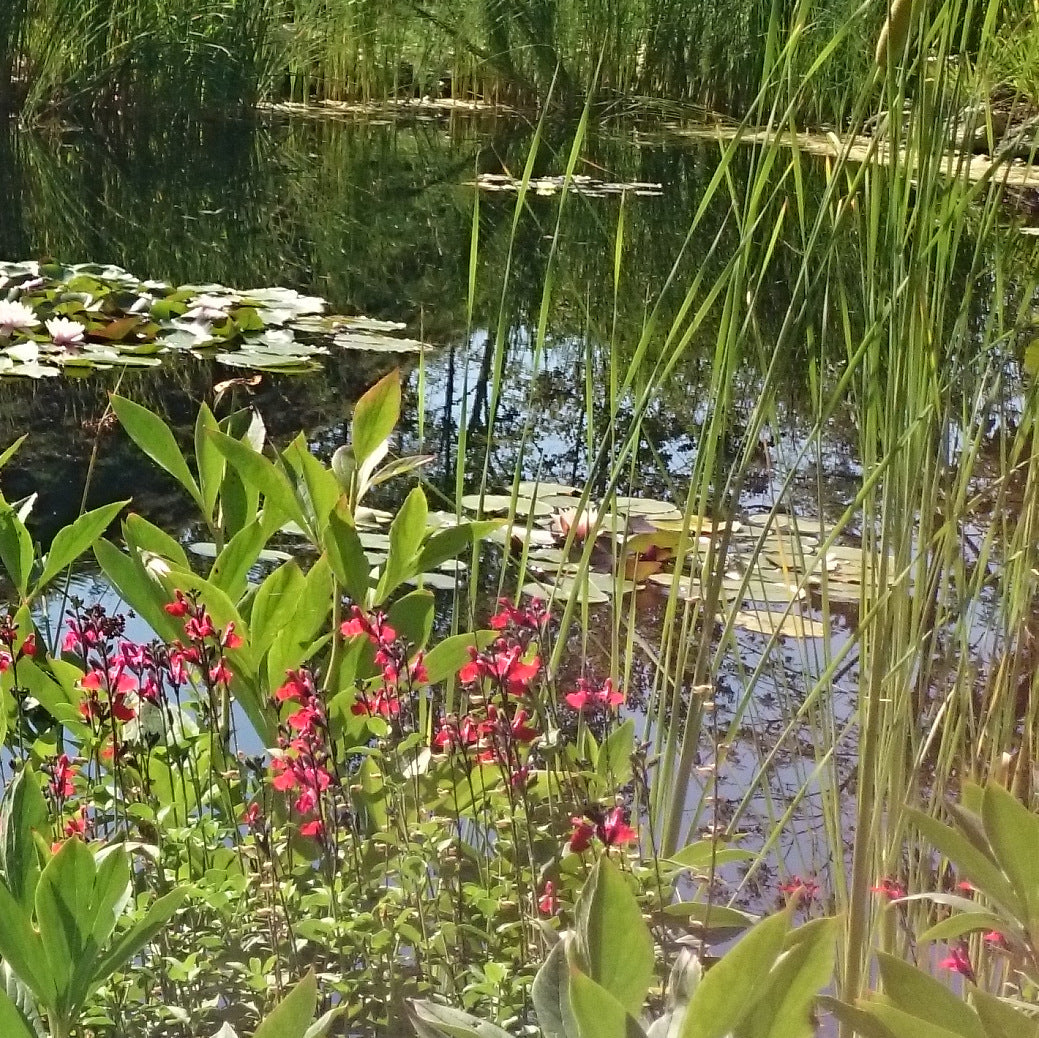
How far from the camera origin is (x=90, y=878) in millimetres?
715

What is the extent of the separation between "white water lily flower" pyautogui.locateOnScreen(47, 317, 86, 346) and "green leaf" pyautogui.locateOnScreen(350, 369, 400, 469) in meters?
2.26

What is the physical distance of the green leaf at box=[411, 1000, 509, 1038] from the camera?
22.9 inches

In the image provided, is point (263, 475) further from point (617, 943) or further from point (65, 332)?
point (65, 332)

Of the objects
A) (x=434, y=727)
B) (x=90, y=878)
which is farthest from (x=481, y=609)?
(x=90, y=878)

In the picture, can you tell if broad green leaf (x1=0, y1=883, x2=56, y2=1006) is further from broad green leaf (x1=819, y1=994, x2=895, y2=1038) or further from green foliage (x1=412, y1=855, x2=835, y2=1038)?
broad green leaf (x1=819, y1=994, x2=895, y2=1038)

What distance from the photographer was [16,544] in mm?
1356

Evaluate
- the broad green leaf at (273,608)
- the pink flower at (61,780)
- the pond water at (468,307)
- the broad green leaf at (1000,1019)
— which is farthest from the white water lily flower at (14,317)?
the broad green leaf at (1000,1019)

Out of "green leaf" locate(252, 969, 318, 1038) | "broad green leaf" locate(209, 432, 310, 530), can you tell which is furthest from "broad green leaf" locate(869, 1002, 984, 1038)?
"broad green leaf" locate(209, 432, 310, 530)

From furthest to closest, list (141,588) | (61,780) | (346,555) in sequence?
(141,588) → (346,555) → (61,780)

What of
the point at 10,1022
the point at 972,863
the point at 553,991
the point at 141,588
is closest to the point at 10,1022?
the point at 10,1022

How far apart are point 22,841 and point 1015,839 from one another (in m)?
0.55

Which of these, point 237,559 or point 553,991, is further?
point 237,559

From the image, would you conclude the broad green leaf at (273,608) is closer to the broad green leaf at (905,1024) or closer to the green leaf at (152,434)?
the green leaf at (152,434)

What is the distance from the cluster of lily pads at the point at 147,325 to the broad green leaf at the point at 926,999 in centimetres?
295
